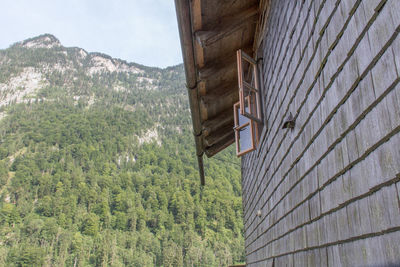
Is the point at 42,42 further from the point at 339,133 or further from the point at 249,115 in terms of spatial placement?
the point at 339,133

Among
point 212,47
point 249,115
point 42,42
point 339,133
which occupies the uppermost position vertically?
point 42,42

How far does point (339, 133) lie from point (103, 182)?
86.6m

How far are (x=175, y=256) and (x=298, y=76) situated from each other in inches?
2598

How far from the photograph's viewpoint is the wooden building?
1271 millimetres

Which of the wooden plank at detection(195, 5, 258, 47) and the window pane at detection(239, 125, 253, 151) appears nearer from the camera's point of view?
the wooden plank at detection(195, 5, 258, 47)

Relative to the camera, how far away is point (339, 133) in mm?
1719

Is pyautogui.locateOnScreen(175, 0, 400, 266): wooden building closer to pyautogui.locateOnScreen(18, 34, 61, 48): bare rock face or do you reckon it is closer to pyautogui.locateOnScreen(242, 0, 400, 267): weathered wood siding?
pyautogui.locateOnScreen(242, 0, 400, 267): weathered wood siding

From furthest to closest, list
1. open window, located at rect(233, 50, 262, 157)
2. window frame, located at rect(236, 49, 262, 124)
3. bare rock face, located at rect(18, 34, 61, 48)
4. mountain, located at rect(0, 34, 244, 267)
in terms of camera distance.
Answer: bare rock face, located at rect(18, 34, 61, 48) → mountain, located at rect(0, 34, 244, 267) → open window, located at rect(233, 50, 262, 157) → window frame, located at rect(236, 49, 262, 124)

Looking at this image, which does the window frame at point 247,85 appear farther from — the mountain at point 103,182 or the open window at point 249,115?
the mountain at point 103,182

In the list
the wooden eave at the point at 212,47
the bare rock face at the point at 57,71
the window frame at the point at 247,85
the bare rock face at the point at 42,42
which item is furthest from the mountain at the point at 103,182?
the window frame at the point at 247,85

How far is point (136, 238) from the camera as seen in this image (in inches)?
2724

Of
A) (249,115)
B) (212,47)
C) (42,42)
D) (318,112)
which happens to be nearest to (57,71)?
(42,42)

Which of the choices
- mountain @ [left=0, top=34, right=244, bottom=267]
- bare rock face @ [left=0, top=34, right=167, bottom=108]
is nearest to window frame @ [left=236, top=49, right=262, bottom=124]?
mountain @ [left=0, top=34, right=244, bottom=267]

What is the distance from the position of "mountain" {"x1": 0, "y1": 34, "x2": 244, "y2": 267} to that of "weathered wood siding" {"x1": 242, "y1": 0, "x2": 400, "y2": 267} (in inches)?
2547
